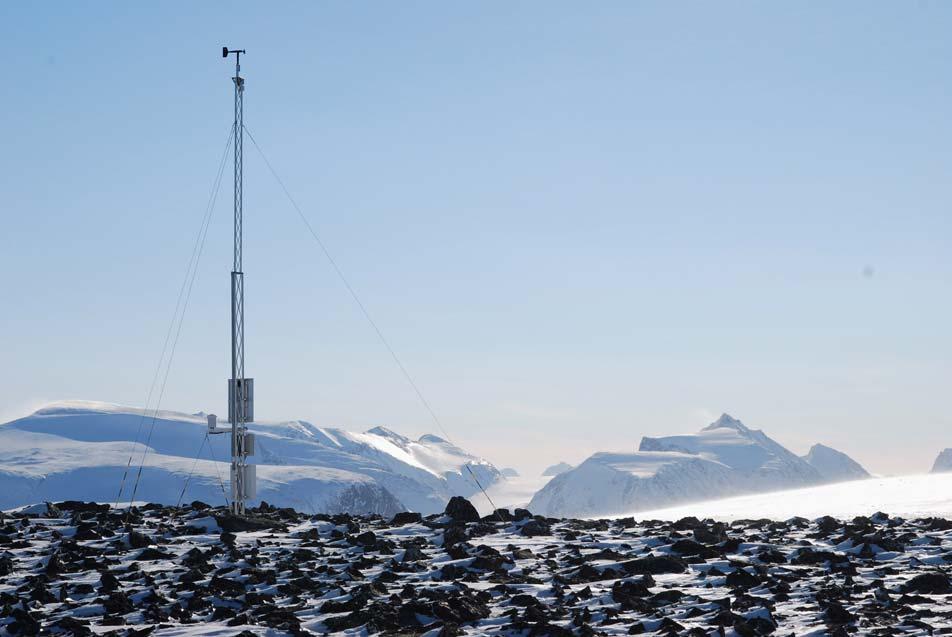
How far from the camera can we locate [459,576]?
103 ft

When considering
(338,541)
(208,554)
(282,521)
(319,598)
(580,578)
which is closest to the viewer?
(319,598)

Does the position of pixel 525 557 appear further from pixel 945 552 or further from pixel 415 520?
pixel 945 552

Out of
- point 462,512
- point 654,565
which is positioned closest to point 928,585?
point 654,565

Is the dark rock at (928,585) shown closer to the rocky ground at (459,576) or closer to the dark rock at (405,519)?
the rocky ground at (459,576)

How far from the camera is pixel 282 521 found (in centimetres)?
4275

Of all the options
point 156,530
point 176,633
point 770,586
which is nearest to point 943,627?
point 770,586

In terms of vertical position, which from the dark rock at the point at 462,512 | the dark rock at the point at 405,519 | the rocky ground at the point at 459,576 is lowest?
the rocky ground at the point at 459,576

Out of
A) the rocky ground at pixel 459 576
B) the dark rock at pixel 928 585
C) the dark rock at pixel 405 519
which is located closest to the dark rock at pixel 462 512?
the rocky ground at pixel 459 576

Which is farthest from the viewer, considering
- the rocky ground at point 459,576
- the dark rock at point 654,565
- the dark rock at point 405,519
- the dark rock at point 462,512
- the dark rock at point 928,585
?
the dark rock at point 462,512

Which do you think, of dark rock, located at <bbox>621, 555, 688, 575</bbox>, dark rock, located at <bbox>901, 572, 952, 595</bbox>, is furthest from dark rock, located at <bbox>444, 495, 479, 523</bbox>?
dark rock, located at <bbox>901, 572, 952, 595</bbox>

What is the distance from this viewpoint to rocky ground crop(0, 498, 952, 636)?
85.9 feet

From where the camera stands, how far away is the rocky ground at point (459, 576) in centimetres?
2619

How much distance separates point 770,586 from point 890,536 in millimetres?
10863

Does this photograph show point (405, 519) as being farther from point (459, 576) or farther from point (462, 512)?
point (459, 576)
